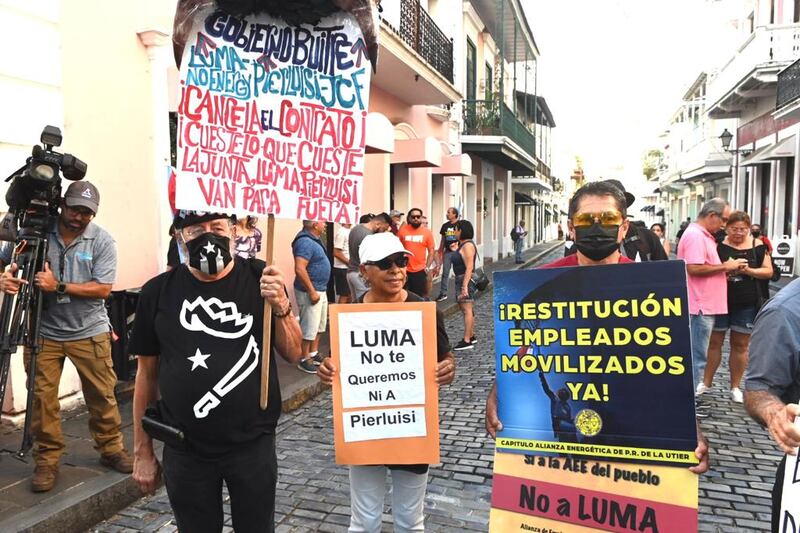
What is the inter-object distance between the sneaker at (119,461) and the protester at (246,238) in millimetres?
2688

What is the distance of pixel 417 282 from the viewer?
8.76 metres

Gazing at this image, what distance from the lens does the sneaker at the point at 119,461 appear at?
4.15 meters

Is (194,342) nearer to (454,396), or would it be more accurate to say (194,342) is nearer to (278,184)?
(278,184)

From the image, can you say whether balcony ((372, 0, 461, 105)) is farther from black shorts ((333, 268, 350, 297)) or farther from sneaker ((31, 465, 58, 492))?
sneaker ((31, 465, 58, 492))

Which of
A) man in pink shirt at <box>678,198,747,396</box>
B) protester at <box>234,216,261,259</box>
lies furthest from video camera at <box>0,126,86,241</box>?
man in pink shirt at <box>678,198,747,396</box>

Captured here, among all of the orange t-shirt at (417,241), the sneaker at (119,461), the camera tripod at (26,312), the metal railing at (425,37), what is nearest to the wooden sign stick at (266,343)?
the camera tripod at (26,312)

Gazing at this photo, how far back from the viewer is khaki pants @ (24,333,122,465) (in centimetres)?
392

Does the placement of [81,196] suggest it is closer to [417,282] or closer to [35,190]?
[35,190]

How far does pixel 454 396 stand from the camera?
6.39 m

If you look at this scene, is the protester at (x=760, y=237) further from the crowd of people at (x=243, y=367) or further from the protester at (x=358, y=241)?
the crowd of people at (x=243, y=367)

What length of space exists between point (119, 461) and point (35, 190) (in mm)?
1864

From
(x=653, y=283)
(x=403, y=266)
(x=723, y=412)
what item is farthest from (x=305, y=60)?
(x=723, y=412)

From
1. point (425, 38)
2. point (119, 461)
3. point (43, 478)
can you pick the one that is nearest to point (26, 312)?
point (43, 478)

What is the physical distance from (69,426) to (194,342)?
3.41 m
